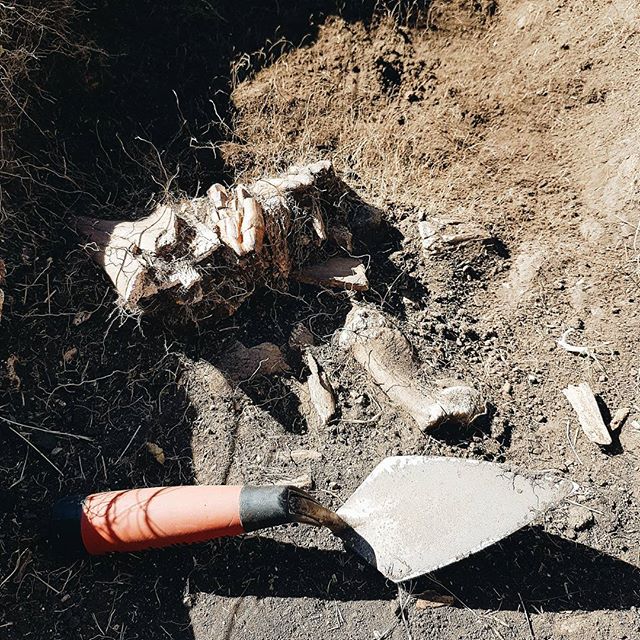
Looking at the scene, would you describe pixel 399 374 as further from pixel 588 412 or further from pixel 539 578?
pixel 539 578

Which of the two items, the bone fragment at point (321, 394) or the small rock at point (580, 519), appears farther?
the bone fragment at point (321, 394)

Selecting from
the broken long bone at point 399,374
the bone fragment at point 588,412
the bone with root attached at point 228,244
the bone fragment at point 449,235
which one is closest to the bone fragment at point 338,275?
the bone with root attached at point 228,244

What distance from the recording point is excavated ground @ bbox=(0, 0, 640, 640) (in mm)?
2484

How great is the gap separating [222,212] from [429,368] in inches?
44.3

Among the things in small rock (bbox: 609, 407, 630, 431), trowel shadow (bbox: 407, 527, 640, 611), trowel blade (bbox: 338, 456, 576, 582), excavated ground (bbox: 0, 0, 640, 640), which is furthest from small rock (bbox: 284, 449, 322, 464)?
small rock (bbox: 609, 407, 630, 431)

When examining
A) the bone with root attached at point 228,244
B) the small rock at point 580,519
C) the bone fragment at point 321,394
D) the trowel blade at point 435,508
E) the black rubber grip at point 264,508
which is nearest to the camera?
the black rubber grip at point 264,508

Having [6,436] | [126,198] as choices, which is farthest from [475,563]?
[126,198]

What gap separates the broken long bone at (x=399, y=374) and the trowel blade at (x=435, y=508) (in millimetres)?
209

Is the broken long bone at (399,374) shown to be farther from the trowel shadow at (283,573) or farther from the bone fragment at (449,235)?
the trowel shadow at (283,573)

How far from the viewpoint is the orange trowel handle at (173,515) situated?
2.32m

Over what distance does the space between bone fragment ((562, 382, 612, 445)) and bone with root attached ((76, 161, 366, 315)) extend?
40.7 inches

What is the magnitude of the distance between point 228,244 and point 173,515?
1.11 meters

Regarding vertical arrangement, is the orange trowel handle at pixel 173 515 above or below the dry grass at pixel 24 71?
below

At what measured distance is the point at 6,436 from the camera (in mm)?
2623
